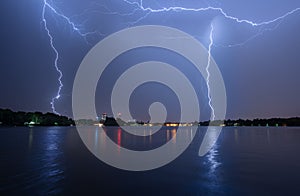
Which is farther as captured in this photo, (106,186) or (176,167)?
(176,167)

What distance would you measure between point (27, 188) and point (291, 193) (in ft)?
34.0

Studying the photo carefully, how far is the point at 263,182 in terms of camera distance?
408 inches

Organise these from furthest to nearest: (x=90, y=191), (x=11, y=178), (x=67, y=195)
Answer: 1. (x=11, y=178)
2. (x=90, y=191)
3. (x=67, y=195)

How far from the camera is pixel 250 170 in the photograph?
13.1 meters

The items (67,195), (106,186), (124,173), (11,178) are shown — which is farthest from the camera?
(124,173)

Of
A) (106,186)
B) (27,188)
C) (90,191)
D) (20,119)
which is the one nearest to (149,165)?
(106,186)

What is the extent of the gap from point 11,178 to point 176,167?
886cm

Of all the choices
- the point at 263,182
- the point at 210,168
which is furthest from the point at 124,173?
the point at 263,182

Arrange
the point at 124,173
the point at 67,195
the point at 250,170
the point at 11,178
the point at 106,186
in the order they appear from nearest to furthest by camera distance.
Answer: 1. the point at 67,195
2. the point at 106,186
3. the point at 11,178
4. the point at 124,173
5. the point at 250,170

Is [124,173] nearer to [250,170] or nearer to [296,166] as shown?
[250,170]

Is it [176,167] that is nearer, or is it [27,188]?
[27,188]

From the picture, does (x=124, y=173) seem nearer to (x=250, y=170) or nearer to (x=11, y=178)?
(x=11, y=178)

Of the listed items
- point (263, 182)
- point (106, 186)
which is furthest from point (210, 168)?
point (106, 186)

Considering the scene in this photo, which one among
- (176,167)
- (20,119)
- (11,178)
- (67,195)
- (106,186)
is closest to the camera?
(67,195)
